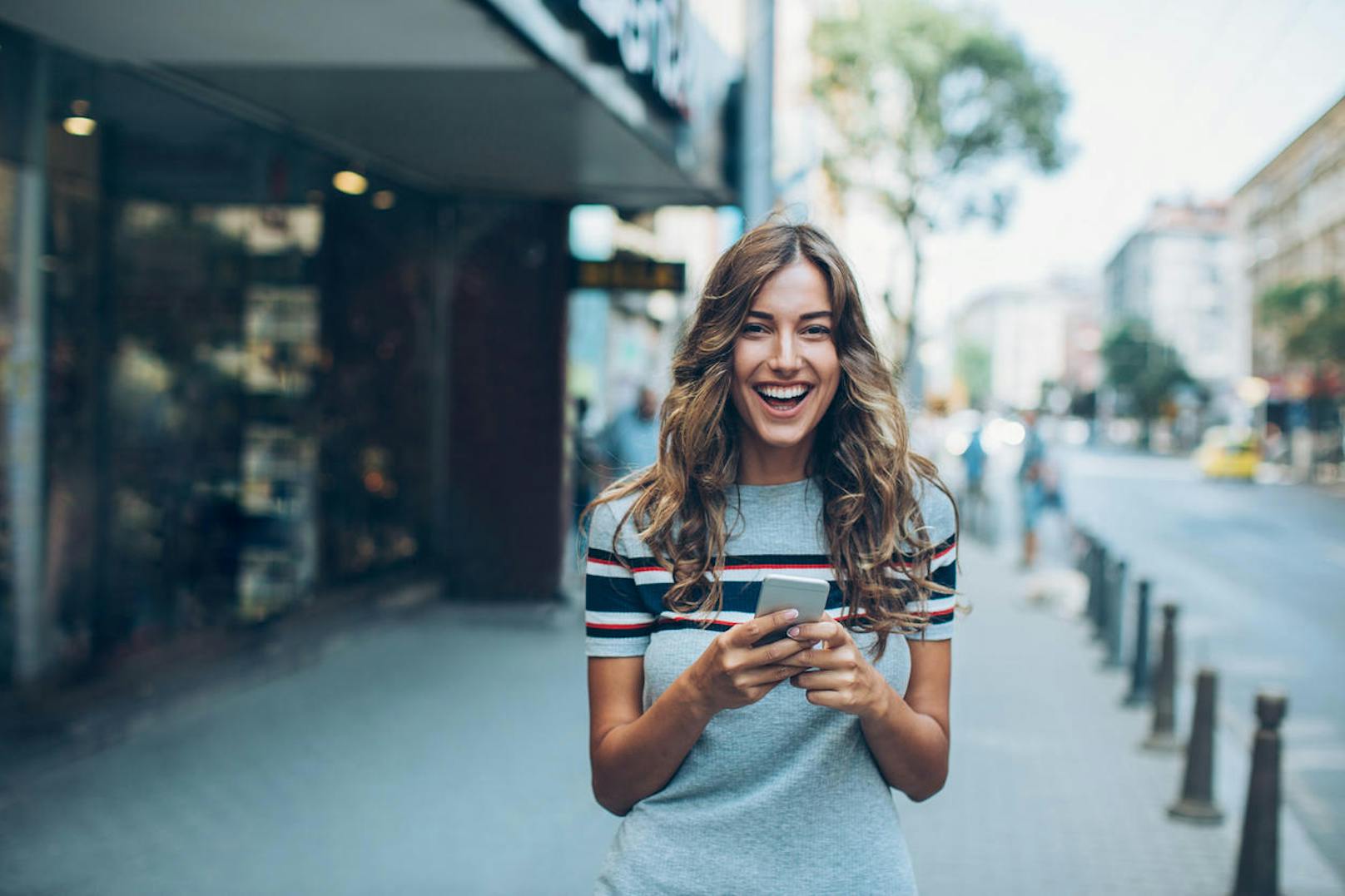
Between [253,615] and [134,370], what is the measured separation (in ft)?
6.65

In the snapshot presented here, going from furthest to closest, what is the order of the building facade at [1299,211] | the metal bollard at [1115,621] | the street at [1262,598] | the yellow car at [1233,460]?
1. the building facade at [1299,211]
2. the yellow car at [1233,460]
3. the metal bollard at [1115,621]
4. the street at [1262,598]

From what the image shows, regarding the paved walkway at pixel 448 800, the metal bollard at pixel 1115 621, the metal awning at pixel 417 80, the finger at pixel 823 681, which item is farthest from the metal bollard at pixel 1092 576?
the finger at pixel 823 681

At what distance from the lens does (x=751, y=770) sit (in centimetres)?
190

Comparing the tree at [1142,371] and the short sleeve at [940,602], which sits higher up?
→ the tree at [1142,371]

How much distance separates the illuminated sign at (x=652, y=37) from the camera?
6754mm

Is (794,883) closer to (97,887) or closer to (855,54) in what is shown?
(97,887)

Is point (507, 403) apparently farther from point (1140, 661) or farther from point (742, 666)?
point (742, 666)

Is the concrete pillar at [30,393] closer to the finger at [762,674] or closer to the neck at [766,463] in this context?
the neck at [766,463]

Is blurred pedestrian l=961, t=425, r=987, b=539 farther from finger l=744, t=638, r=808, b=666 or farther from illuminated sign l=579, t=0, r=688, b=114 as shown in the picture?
finger l=744, t=638, r=808, b=666

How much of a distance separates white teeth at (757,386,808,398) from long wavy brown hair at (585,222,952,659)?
7 centimetres

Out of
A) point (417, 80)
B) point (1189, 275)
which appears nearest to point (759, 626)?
point (417, 80)

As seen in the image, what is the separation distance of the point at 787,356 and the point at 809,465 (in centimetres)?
22

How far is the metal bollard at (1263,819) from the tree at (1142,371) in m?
80.7

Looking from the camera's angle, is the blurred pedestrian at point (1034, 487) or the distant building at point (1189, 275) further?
A: the distant building at point (1189, 275)
